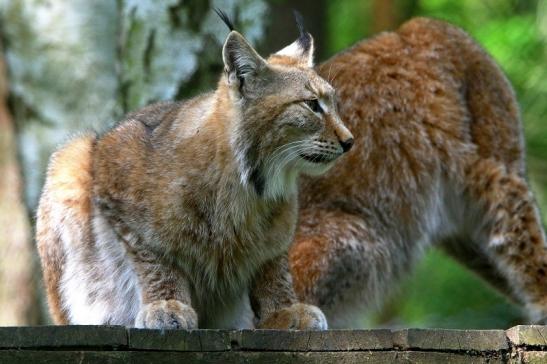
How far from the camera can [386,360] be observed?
11.7 ft

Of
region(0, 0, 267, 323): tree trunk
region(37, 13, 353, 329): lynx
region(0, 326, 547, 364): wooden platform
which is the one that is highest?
region(0, 0, 267, 323): tree trunk

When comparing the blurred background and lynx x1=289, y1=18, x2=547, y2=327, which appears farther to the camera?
the blurred background

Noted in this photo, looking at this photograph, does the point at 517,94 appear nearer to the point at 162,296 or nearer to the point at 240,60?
the point at 240,60

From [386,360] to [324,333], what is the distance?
0.23 m

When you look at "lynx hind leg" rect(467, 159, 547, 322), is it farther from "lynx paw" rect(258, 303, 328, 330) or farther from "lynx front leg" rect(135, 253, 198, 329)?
"lynx front leg" rect(135, 253, 198, 329)

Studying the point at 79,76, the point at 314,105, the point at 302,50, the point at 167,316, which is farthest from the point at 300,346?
the point at 79,76

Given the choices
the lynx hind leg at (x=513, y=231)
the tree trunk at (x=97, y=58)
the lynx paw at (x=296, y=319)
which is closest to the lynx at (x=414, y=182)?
the lynx hind leg at (x=513, y=231)

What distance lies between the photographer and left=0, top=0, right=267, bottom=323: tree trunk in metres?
6.84

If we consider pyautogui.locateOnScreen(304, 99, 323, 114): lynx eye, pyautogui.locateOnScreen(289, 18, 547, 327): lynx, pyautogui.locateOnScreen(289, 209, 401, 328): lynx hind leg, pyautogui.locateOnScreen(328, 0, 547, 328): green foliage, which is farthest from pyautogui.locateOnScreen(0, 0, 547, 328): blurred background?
pyautogui.locateOnScreen(304, 99, 323, 114): lynx eye

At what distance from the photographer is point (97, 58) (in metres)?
7.15

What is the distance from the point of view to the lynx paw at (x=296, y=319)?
4383 millimetres

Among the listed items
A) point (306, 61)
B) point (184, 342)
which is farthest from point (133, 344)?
point (306, 61)

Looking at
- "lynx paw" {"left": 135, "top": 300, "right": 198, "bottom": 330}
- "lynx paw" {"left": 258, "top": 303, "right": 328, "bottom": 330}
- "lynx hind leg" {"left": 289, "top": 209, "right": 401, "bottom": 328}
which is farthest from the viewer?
"lynx hind leg" {"left": 289, "top": 209, "right": 401, "bottom": 328}

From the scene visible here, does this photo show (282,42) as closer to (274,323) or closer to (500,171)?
(500,171)
